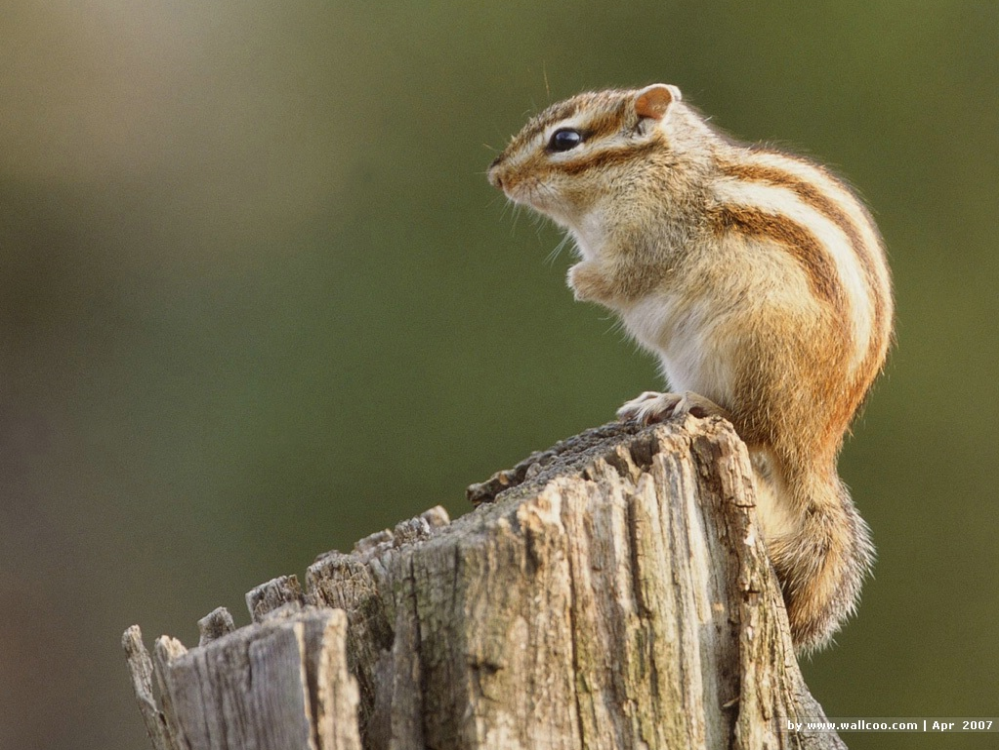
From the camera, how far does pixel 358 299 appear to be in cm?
744

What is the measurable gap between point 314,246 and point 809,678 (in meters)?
4.02

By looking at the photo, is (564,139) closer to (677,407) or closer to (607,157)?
(607,157)

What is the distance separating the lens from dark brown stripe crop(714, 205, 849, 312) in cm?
290

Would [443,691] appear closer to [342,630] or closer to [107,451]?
[342,630]

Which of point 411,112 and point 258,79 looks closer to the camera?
point 411,112

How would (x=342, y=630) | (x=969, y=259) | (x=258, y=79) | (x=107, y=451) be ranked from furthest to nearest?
1. (x=258, y=79)
2. (x=107, y=451)
3. (x=969, y=259)
4. (x=342, y=630)

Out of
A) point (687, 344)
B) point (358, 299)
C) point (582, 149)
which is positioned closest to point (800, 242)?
point (687, 344)

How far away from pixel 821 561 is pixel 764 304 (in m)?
0.62

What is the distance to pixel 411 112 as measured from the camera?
7.73 meters

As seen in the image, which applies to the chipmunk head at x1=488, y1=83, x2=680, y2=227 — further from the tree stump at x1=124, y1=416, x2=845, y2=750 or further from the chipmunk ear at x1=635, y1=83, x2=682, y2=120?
the tree stump at x1=124, y1=416, x2=845, y2=750

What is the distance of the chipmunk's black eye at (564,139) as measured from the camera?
352 centimetres

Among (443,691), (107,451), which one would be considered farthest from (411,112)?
(443,691)

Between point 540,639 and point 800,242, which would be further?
point 800,242

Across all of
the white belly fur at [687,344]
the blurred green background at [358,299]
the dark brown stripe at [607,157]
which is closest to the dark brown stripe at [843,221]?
the dark brown stripe at [607,157]
